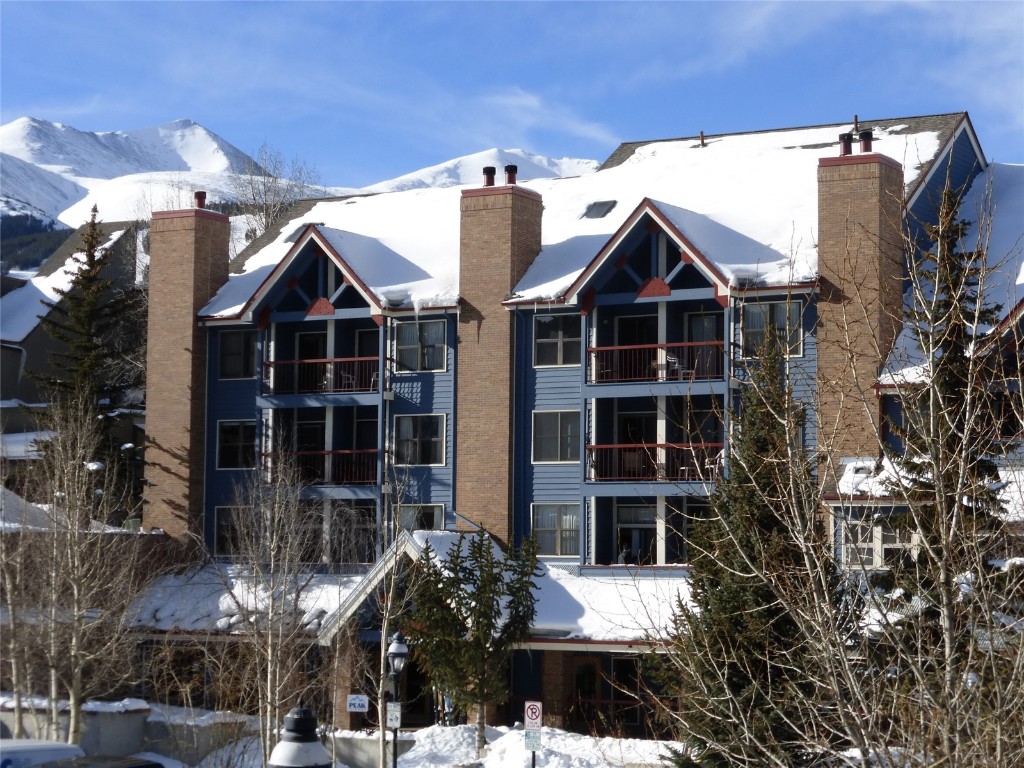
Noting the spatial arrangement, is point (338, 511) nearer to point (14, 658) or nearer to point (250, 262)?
point (250, 262)

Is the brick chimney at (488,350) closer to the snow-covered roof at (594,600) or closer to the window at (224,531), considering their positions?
the snow-covered roof at (594,600)

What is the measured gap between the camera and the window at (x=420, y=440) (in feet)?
142

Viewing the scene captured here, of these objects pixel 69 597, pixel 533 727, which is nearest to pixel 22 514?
pixel 69 597

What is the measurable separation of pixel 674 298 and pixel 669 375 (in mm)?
2110

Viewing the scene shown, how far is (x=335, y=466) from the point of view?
4481 cm

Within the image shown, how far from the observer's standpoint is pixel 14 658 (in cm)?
2328

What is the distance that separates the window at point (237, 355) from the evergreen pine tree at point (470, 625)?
13.3 meters

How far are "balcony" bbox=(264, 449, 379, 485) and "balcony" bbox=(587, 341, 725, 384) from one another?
725cm

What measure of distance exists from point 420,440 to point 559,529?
5.09 meters

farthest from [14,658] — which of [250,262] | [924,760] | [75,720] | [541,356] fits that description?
[250,262]

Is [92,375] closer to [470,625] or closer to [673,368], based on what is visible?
[470,625]

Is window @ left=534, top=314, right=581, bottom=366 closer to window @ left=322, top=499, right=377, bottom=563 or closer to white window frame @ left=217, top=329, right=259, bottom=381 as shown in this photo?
window @ left=322, top=499, right=377, bottom=563

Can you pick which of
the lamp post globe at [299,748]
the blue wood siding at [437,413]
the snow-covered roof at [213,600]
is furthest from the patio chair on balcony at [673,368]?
the lamp post globe at [299,748]

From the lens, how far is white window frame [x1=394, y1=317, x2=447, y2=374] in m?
43.6
